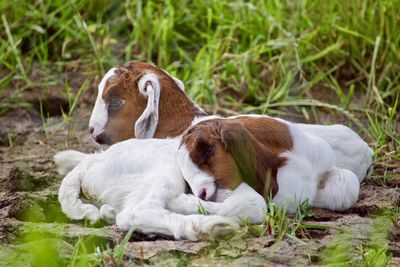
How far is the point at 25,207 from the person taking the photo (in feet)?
15.0

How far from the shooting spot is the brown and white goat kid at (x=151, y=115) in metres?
4.84

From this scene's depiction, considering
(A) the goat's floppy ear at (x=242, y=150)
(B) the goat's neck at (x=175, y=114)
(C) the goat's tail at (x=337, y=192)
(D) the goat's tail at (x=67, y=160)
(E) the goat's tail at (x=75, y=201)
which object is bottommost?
(D) the goat's tail at (x=67, y=160)

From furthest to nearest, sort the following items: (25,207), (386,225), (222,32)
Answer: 1. (222,32)
2. (25,207)
3. (386,225)

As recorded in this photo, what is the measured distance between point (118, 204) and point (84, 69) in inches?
126

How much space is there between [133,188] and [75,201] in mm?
336

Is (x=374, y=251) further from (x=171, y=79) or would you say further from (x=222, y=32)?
(x=222, y=32)

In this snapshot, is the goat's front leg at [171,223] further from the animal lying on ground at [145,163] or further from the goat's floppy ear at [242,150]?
the goat's floppy ear at [242,150]

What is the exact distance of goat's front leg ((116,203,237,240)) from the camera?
3741 mm

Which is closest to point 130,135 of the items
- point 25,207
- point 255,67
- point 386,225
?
point 25,207

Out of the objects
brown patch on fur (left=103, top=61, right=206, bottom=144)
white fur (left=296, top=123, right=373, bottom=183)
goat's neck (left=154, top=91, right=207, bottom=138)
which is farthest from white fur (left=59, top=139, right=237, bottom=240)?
white fur (left=296, top=123, right=373, bottom=183)

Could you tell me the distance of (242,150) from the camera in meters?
4.04

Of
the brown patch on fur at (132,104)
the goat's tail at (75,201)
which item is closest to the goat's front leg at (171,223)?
the goat's tail at (75,201)

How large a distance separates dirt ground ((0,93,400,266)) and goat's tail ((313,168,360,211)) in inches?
1.7

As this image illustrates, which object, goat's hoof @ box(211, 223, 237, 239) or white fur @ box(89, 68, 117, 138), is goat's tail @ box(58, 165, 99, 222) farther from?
goat's hoof @ box(211, 223, 237, 239)
